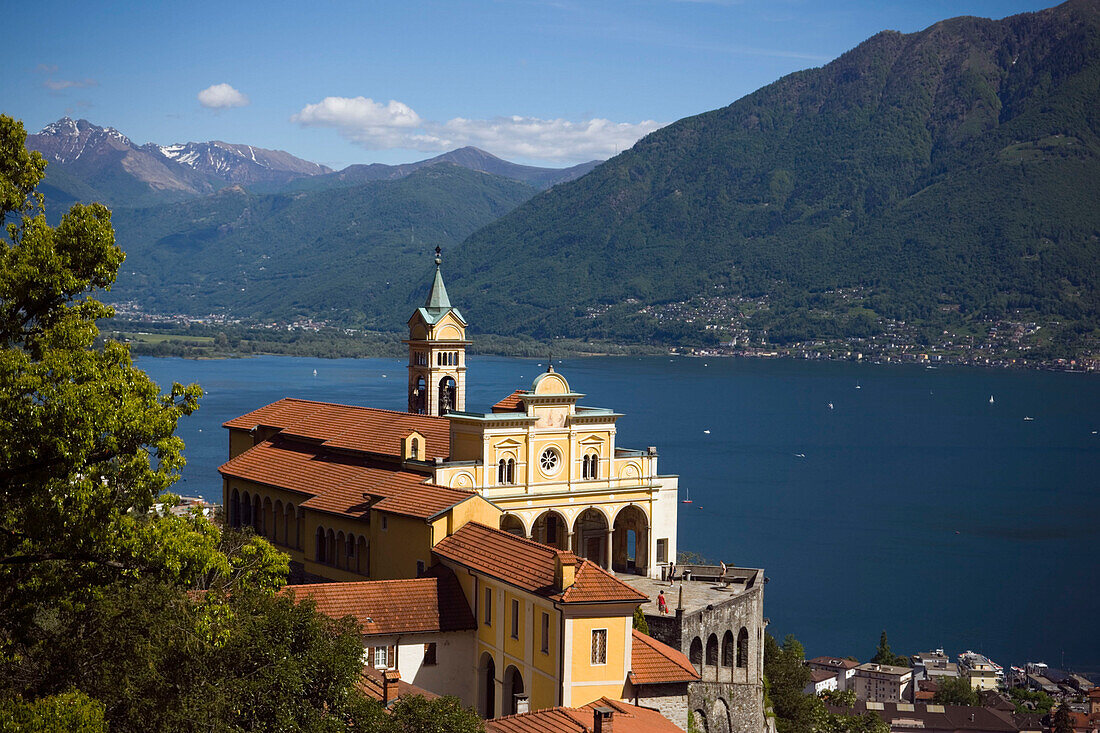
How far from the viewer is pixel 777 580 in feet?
297

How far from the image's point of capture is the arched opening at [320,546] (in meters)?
38.5

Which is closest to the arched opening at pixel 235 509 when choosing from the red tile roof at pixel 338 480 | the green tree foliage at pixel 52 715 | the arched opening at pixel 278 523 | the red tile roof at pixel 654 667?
the red tile roof at pixel 338 480

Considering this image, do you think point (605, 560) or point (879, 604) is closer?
point (605, 560)

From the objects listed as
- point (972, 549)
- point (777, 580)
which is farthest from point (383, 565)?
point (972, 549)

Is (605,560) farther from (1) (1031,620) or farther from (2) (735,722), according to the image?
(1) (1031,620)

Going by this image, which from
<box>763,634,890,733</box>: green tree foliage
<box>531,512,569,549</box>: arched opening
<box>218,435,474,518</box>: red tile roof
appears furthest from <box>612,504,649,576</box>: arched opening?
<box>218,435,474,518</box>: red tile roof

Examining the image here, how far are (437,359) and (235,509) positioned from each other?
903 cm

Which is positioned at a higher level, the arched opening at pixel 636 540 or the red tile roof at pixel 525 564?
the red tile roof at pixel 525 564

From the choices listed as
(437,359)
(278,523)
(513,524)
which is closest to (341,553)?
(513,524)

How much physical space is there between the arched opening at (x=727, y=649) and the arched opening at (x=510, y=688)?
8.77 metres

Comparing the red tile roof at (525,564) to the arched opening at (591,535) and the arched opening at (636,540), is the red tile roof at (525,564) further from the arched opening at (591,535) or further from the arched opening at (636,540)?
the arched opening at (636,540)

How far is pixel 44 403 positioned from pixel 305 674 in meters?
5.05

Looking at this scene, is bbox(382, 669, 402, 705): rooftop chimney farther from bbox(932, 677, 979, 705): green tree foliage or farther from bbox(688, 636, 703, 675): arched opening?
bbox(932, 677, 979, 705): green tree foliage

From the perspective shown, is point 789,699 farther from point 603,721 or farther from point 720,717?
point 603,721
